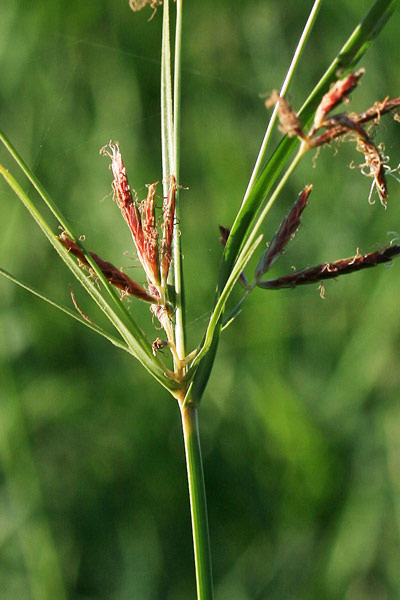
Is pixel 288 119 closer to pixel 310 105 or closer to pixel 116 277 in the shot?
pixel 310 105

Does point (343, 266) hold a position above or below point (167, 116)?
below

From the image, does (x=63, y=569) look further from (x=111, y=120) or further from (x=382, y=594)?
(x=111, y=120)

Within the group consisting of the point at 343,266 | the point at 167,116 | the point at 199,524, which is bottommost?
the point at 199,524

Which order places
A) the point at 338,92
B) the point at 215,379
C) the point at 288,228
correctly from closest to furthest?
the point at 338,92
the point at 288,228
the point at 215,379

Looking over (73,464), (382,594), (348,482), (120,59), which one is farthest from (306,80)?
(382,594)

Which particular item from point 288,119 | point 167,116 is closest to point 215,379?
point 167,116

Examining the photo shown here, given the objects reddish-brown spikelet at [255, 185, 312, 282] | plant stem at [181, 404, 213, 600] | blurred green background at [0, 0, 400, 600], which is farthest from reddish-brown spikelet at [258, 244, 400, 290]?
blurred green background at [0, 0, 400, 600]

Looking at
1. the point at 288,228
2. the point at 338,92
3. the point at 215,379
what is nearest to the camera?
the point at 338,92
